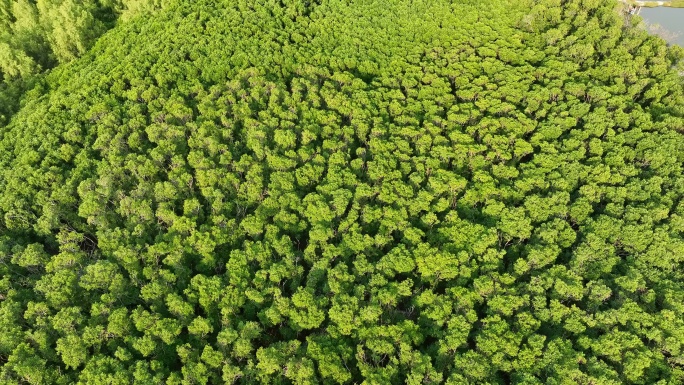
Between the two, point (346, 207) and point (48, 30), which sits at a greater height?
Result: point (48, 30)

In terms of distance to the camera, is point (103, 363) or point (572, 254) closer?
point (103, 363)

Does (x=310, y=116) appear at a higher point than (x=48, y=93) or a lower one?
higher

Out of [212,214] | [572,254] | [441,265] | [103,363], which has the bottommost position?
[103,363]

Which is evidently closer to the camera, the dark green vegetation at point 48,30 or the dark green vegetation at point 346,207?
the dark green vegetation at point 346,207

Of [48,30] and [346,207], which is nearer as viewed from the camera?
[346,207]

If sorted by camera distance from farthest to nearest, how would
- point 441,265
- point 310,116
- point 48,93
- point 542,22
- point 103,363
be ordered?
point 542,22 → point 48,93 → point 310,116 → point 441,265 → point 103,363

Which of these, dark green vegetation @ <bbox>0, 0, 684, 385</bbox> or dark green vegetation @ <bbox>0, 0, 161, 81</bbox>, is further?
dark green vegetation @ <bbox>0, 0, 161, 81</bbox>

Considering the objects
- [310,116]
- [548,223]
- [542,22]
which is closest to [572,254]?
[548,223]

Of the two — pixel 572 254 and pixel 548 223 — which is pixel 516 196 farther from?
pixel 572 254
